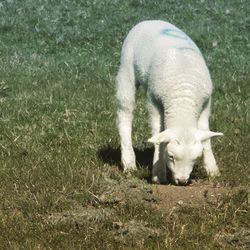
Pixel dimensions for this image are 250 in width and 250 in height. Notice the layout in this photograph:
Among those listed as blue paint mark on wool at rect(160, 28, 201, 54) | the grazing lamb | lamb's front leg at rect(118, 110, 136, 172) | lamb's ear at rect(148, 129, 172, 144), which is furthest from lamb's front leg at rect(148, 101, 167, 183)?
blue paint mark on wool at rect(160, 28, 201, 54)

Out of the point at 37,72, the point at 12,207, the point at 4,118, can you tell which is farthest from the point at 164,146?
the point at 37,72

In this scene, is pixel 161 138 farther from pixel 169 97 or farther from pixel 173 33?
pixel 173 33

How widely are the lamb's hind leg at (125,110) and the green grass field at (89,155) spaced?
27 centimetres

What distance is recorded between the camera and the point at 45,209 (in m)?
7.36

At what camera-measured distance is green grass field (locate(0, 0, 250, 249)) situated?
6.71 meters

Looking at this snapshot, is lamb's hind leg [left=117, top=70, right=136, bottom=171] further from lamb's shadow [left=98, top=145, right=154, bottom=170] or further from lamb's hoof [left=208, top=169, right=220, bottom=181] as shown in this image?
lamb's hoof [left=208, top=169, right=220, bottom=181]

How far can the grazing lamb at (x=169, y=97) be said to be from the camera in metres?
7.78

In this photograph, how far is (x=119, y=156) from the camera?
9688 millimetres

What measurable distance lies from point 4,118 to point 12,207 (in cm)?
398

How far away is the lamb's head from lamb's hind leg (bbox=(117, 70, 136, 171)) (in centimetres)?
134

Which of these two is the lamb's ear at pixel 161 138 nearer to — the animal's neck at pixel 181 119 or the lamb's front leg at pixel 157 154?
the animal's neck at pixel 181 119

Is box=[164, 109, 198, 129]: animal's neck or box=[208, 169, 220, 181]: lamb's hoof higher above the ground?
box=[164, 109, 198, 129]: animal's neck

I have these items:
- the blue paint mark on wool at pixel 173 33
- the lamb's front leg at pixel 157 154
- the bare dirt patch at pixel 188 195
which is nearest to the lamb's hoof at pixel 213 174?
the bare dirt patch at pixel 188 195

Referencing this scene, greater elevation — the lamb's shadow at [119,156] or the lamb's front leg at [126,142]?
the lamb's front leg at [126,142]
